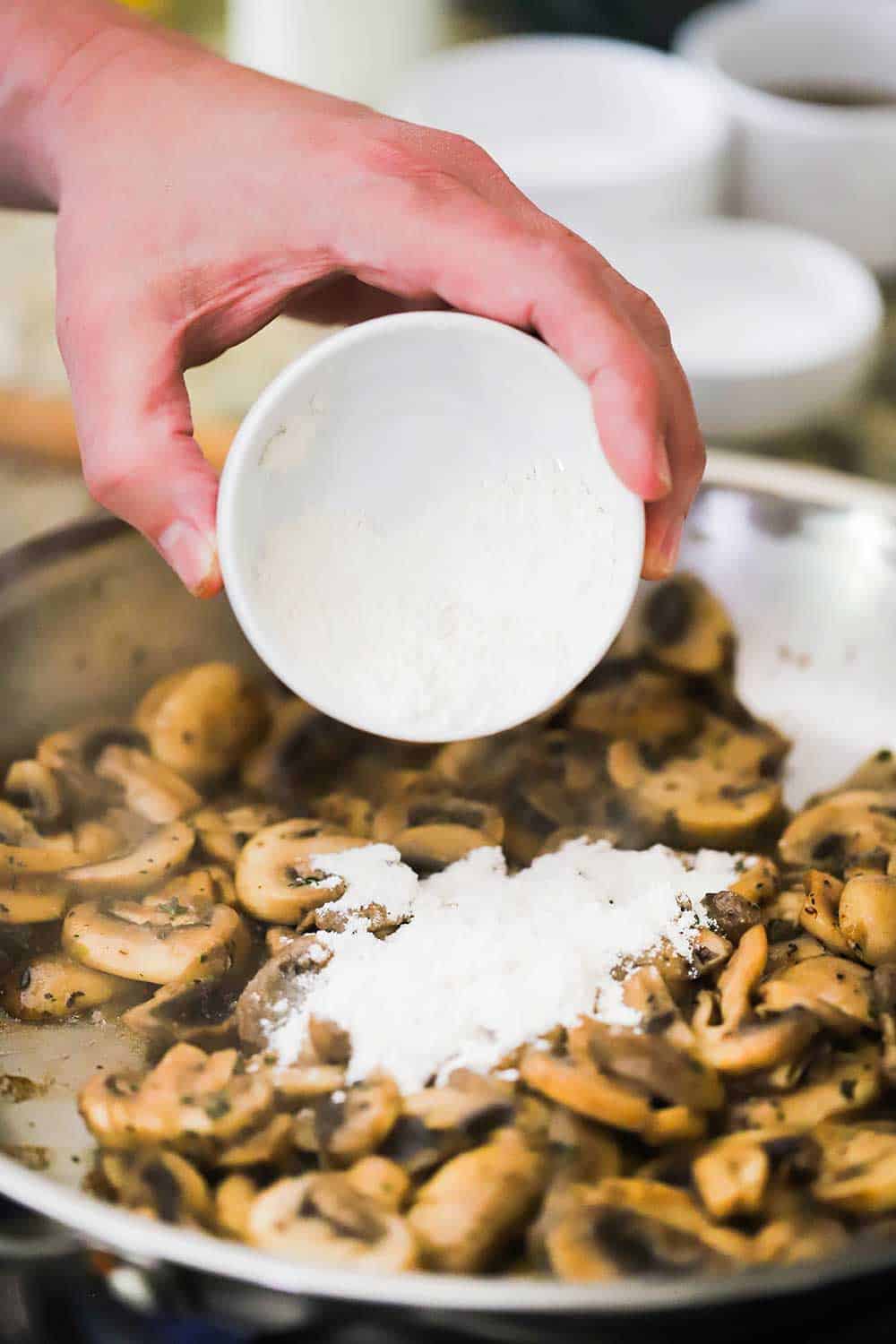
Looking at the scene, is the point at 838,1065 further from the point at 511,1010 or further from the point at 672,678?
the point at 672,678

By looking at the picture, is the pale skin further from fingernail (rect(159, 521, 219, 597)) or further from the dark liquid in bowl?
the dark liquid in bowl

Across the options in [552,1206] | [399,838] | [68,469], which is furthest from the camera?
[68,469]

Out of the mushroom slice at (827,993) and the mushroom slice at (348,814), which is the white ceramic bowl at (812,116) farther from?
the mushroom slice at (827,993)

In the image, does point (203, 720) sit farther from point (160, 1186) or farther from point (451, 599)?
point (160, 1186)

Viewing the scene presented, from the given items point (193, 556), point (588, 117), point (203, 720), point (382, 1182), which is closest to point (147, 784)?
point (203, 720)

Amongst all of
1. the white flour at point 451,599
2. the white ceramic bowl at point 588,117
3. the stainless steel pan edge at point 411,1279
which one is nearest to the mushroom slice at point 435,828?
the white flour at point 451,599

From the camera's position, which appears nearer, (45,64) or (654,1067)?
(654,1067)

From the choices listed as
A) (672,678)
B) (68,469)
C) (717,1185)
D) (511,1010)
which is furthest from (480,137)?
(717,1185)
